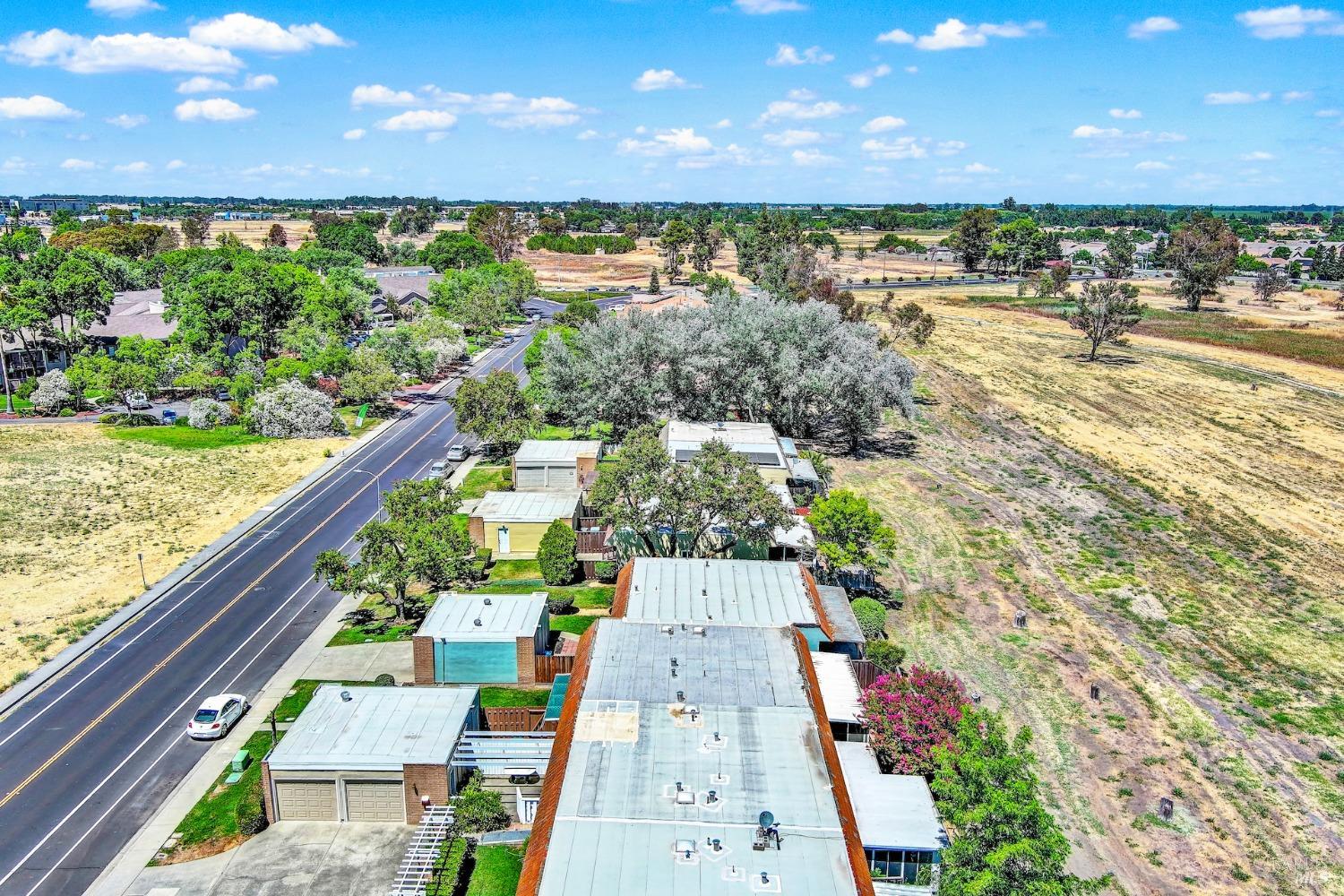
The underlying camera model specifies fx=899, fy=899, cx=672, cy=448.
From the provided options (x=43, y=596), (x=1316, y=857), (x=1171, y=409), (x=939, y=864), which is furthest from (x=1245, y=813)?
(x=1171, y=409)

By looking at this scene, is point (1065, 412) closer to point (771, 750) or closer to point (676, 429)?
point (676, 429)

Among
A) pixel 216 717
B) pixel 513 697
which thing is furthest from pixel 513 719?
pixel 216 717

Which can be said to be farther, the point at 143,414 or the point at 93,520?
the point at 143,414

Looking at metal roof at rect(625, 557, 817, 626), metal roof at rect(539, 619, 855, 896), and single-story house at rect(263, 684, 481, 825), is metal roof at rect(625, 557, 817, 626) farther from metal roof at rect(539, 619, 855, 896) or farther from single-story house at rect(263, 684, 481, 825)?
single-story house at rect(263, 684, 481, 825)

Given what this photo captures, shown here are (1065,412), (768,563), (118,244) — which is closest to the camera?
(768,563)

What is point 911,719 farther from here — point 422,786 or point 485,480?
point 485,480
